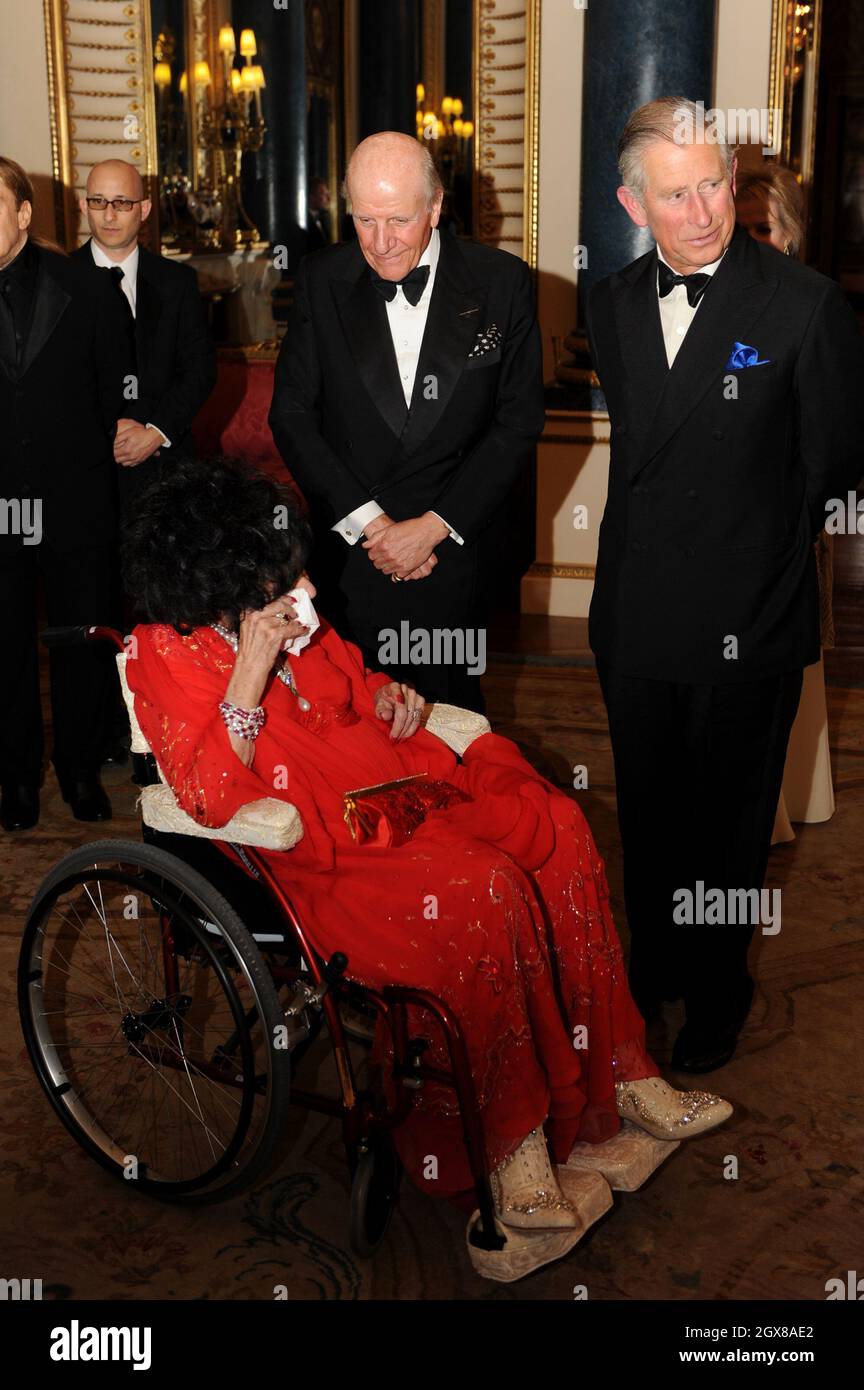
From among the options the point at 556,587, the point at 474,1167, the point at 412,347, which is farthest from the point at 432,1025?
the point at 556,587

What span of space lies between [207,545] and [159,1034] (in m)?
0.96

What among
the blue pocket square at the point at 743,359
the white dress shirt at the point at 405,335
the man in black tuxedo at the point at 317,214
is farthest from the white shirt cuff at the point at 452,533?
the man in black tuxedo at the point at 317,214

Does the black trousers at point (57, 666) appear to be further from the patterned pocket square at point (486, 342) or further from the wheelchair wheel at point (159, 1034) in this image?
the patterned pocket square at point (486, 342)

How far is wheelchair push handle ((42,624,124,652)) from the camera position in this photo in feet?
8.57

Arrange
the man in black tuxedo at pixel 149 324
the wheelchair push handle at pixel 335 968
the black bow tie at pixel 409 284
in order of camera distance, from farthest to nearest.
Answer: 1. the man in black tuxedo at pixel 149 324
2. the black bow tie at pixel 409 284
3. the wheelchair push handle at pixel 335 968

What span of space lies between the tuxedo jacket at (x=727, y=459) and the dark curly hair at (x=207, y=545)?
0.70m

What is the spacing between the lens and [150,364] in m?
4.70

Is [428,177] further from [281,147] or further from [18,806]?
[281,147]

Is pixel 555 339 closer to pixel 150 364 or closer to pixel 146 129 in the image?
pixel 150 364

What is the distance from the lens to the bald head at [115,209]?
4.57m

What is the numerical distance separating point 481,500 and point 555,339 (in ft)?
10.8

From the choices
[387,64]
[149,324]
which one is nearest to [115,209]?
[149,324]

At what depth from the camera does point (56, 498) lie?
412cm

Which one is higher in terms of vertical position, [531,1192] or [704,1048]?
[531,1192]
